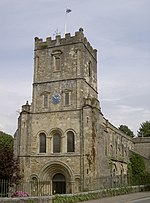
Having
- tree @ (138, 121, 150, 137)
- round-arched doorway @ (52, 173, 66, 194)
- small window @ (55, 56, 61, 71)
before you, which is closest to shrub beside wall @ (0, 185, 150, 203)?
round-arched doorway @ (52, 173, 66, 194)

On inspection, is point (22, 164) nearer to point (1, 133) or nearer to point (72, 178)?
point (72, 178)

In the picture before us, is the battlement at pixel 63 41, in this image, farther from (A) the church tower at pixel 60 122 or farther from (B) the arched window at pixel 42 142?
(B) the arched window at pixel 42 142

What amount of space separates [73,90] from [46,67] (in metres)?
4.69

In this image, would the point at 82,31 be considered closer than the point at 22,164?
No

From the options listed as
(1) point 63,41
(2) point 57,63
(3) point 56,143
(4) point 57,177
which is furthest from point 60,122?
(1) point 63,41

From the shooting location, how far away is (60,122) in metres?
35.9

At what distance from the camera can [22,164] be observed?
35.5 metres

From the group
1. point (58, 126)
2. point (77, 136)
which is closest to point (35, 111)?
point (58, 126)

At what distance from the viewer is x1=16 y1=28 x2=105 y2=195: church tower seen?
34.1 meters

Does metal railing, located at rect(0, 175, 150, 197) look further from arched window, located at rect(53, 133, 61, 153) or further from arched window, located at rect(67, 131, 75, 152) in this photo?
arched window, located at rect(67, 131, 75, 152)

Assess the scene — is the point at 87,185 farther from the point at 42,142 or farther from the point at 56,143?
the point at 42,142

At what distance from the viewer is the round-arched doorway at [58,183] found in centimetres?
3534

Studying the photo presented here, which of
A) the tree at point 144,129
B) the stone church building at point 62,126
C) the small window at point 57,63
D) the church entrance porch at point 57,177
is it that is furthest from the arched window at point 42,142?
the tree at point 144,129

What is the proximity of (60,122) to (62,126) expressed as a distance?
1.66 feet
